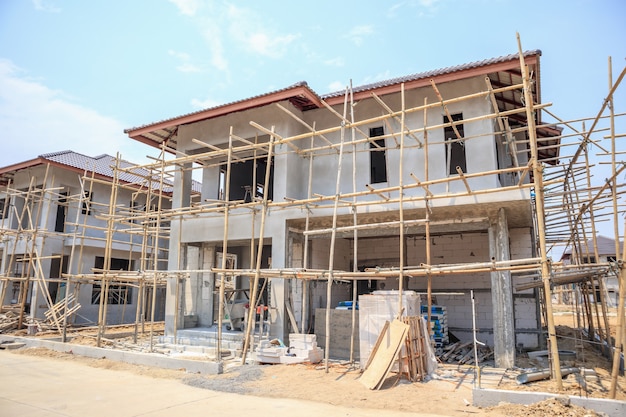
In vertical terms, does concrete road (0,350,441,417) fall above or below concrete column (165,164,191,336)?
below

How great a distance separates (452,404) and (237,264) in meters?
11.1

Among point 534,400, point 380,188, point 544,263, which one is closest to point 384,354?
point 534,400

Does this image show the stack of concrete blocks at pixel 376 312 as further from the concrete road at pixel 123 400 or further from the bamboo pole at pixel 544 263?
the bamboo pole at pixel 544 263

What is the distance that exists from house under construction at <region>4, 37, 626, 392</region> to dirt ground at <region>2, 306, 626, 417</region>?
84cm

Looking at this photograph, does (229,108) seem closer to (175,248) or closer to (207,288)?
(175,248)

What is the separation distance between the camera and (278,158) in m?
12.2

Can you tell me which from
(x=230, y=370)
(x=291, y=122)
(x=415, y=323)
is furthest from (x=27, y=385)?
(x=291, y=122)

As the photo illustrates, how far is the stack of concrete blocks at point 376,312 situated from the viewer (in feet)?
27.8

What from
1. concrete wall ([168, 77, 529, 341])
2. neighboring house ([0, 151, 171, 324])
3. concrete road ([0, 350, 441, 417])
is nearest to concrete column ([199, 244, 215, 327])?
concrete wall ([168, 77, 529, 341])

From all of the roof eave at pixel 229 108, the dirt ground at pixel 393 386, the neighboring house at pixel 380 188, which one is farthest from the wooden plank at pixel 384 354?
the roof eave at pixel 229 108

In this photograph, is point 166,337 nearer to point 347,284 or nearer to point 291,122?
point 347,284

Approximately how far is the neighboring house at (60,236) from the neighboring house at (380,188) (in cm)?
453

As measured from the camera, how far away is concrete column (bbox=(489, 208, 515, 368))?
923 centimetres

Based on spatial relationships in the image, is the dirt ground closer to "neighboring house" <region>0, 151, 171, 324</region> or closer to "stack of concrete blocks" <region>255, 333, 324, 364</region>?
"stack of concrete blocks" <region>255, 333, 324, 364</region>
